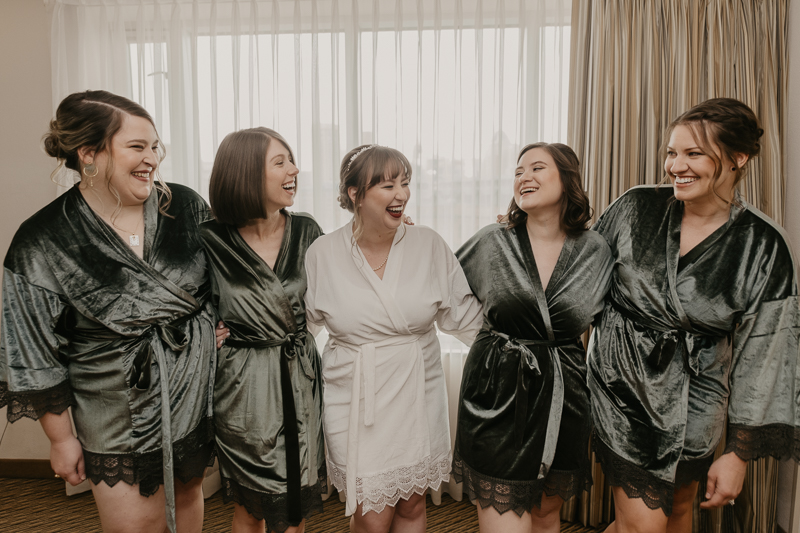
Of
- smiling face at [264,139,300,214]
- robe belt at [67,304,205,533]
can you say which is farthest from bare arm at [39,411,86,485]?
smiling face at [264,139,300,214]

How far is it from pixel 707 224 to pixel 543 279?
1.70ft

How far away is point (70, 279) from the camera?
144 centimetres

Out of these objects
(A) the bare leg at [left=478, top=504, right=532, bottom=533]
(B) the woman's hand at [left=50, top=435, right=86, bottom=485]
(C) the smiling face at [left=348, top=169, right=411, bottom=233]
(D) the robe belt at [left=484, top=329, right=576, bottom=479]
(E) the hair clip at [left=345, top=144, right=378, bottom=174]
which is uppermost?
(E) the hair clip at [left=345, top=144, right=378, bottom=174]

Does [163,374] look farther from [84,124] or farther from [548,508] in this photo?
[548,508]

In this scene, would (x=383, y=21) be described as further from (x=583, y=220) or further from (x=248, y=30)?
(x=583, y=220)

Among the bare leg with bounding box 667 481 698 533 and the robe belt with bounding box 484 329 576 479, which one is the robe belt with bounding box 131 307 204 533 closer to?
the robe belt with bounding box 484 329 576 479

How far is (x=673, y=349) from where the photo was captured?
57.2 inches

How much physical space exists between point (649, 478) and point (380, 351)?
907 mm

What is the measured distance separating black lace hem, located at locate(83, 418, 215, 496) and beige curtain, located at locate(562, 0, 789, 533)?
1754 millimetres

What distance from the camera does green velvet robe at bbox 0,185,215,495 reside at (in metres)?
1.42

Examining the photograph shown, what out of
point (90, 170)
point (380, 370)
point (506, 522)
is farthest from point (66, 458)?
point (506, 522)

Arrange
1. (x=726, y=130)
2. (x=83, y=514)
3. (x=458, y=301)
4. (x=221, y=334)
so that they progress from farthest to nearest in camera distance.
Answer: (x=83, y=514)
(x=458, y=301)
(x=221, y=334)
(x=726, y=130)

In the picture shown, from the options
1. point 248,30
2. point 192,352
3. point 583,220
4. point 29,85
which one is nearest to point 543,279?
point 583,220

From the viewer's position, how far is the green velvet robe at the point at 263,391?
1.53 meters
